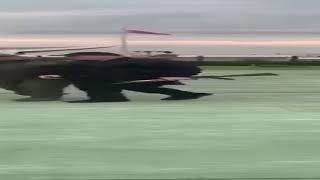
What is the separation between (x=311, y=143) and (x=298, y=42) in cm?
47

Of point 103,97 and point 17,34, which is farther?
point 103,97

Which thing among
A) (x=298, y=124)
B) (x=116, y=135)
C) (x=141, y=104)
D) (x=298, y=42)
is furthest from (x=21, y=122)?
(x=298, y=42)

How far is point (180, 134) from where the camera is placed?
1034 mm

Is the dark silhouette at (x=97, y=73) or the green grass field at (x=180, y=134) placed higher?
the dark silhouette at (x=97, y=73)

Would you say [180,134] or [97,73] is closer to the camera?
[180,134]

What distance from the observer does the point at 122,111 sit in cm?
133

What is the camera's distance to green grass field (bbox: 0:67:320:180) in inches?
31.1

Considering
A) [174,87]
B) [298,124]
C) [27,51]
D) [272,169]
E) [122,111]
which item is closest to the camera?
[272,169]

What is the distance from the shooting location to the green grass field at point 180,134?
79 centimetres

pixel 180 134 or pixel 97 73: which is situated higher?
pixel 97 73

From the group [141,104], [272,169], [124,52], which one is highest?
[124,52]

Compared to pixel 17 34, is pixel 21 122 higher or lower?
lower

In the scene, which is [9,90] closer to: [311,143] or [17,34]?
[17,34]

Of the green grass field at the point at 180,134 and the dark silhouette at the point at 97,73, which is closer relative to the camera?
the green grass field at the point at 180,134
